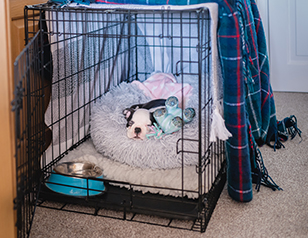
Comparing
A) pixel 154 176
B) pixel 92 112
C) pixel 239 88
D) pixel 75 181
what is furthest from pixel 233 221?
pixel 92 112

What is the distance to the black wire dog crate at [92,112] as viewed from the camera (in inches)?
60.4

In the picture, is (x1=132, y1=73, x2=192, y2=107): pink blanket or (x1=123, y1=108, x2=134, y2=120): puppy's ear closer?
(x1=123, y1=108, x2=134, y2=120): puppy's ear

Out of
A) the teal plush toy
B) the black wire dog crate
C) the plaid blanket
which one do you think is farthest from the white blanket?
the teal plush toy

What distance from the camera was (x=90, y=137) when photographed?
2.20 m

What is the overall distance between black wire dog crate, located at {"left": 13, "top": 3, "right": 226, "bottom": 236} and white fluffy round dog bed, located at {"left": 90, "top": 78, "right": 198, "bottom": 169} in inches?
0.5

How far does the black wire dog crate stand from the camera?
1.54 m

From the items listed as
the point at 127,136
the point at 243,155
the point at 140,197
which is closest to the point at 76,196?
the point at 140,197

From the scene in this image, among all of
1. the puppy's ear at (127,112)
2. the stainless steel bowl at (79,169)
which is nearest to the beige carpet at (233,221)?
the stainless steel bowl at (79,169)

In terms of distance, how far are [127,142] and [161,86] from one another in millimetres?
546

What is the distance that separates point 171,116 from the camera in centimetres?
197

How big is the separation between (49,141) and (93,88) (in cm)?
36

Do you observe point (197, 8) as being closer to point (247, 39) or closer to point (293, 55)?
point (247, 39)

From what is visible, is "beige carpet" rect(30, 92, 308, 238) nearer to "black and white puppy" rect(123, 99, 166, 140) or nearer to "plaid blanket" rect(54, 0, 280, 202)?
"plaid blanket" rect(54, 0, 280, 202)

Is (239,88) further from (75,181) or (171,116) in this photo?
(75,181)
